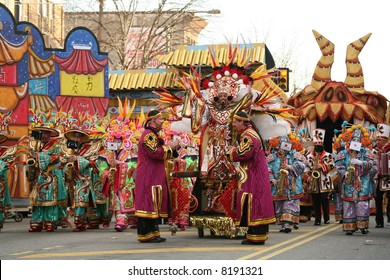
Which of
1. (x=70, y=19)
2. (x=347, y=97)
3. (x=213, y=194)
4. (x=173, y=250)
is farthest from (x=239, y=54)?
(x=70, y=19)

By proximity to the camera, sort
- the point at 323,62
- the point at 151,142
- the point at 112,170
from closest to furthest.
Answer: the point at 151,142, the point at 112,170, the point at 323,62

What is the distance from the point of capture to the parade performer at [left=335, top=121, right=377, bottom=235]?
68.0ft

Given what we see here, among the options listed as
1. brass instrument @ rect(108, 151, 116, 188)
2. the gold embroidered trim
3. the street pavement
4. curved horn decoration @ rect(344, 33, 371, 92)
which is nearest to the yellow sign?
curved horn decoration @ rect(344, 33, 371, 92)

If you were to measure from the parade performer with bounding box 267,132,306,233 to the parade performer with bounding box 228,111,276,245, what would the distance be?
16.3 feet

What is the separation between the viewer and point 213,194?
18.5 m

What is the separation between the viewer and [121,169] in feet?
74.2

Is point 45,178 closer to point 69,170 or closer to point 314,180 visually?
point 69,170

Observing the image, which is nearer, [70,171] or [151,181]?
[151,181]

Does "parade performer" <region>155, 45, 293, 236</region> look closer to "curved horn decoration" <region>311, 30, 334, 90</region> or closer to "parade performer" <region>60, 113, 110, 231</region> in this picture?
"parade performer" <region>60, 113, 110, 231</region>

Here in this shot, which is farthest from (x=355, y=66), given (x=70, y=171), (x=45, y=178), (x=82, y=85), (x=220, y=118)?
(x=220, y=118)

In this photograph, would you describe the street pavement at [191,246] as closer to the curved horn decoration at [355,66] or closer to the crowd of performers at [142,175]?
the crowd of performers at [142,175]

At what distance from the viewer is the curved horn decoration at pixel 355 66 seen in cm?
3566

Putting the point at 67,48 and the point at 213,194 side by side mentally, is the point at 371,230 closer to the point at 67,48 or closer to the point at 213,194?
the point at 213,194

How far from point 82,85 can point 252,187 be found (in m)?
19.3
